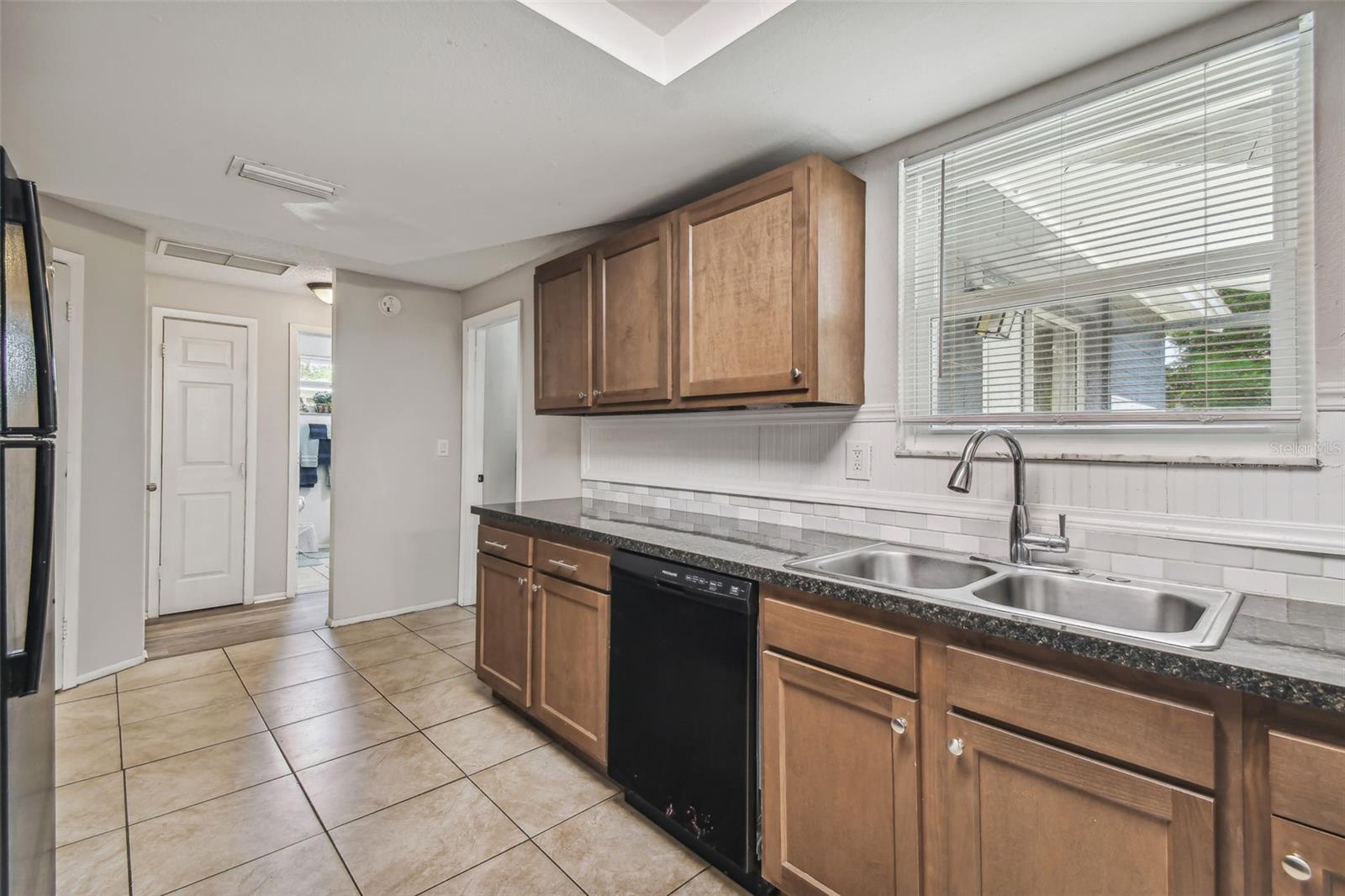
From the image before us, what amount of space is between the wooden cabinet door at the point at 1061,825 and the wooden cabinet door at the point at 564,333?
79.3 inches

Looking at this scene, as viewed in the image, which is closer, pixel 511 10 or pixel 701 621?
pixel 511 10

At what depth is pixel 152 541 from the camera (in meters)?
4.10

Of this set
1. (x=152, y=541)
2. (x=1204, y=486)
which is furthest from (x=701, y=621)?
(x=152, y=541)

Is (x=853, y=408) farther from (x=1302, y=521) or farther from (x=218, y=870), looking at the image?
(x=218, y=870)

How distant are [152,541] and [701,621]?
4.32 meters

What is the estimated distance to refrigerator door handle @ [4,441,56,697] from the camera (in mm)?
1008

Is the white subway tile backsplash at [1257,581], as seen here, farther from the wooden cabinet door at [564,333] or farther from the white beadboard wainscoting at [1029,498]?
the wooden cabinet door at [564,333]

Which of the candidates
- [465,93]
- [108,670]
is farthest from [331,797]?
[465,93]

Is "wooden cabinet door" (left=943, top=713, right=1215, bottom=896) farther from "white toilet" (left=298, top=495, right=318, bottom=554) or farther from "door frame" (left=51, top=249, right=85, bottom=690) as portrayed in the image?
"white toilet" (left=298, top=495, right=318, bottom=554)

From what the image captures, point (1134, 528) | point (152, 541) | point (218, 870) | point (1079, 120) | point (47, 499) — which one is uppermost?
point (1079, 120)

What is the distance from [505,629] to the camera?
263 centimetres

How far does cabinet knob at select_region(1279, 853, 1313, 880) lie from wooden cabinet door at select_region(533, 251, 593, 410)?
2380 millimetres

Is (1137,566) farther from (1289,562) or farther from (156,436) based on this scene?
(156,436)

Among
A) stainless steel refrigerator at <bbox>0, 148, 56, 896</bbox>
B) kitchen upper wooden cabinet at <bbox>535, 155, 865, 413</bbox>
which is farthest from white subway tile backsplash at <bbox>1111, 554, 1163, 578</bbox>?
stainless steel refrigerator at <bbox>0, 148, 56, 896</bbox>
